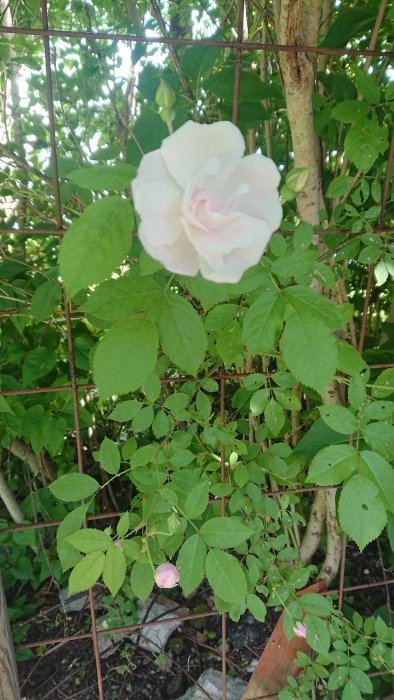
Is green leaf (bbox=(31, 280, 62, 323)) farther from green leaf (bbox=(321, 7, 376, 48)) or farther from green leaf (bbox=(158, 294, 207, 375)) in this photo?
green leaf (bbox=(321, 7, 376, 48))

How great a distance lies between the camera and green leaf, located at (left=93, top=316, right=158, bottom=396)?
70cm

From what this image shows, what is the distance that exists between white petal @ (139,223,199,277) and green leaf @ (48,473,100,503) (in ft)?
1.92

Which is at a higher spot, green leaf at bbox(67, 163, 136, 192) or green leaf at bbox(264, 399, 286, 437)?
green leaf at bbox(67, 163, 136, 192)

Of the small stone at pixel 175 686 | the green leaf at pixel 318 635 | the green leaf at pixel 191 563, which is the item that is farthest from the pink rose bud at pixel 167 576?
the small stone at pixel 175 686

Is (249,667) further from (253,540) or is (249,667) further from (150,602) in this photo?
(253,540)

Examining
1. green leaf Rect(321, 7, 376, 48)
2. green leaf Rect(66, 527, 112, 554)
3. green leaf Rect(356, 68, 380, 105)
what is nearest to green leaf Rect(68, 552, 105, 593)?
green leaf Rect(66, 527, 112, 554)

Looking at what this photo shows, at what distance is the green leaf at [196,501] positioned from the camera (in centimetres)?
Answer: 100

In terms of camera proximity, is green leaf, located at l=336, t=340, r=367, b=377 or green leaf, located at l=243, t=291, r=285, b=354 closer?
green leaf, located at l=243, t=291, r=285, b=354

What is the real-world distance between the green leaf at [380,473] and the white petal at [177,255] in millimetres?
556

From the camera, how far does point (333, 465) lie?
0.96 metres

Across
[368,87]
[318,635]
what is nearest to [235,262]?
[368,87]

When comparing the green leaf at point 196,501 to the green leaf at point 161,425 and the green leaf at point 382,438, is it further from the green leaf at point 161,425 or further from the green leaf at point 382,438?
the green leaf at point 382,438

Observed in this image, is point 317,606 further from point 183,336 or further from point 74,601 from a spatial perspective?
point 74,601

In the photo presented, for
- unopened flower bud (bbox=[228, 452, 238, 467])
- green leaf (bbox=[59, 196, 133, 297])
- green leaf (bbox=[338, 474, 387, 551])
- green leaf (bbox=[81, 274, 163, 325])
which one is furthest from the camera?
unopened flower bud (bbox=[228, 452, 238, 467])
